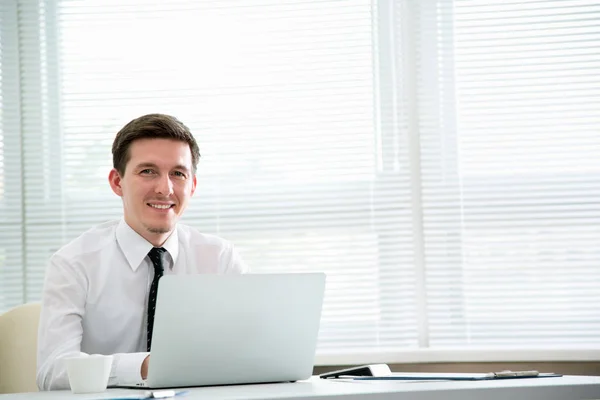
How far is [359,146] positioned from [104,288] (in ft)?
4.47

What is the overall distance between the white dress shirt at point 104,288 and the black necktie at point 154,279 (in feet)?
0.09

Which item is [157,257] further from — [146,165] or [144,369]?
[144,369]

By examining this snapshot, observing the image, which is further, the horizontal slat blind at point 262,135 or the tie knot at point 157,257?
the horizontal slat blind at point 262,135

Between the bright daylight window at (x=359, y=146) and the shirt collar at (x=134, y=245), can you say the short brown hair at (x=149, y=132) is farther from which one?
the bright daylight window at (x=359, y=146)

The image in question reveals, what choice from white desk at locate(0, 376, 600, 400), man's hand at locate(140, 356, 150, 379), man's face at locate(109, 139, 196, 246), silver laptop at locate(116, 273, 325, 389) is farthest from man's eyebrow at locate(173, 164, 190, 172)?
white desk at locate(0, 376, 600, 400)

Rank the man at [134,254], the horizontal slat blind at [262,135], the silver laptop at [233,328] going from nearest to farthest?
the silver laptop at [233,328]
the man at [134,254]
the horizontal slat blind at [262,135]

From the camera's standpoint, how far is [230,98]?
3.24 meters

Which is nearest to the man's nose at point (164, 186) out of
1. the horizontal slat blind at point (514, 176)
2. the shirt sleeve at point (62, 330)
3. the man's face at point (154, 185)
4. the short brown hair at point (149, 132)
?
the man's face at point (154, 185)

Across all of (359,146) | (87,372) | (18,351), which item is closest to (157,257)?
(18,351)

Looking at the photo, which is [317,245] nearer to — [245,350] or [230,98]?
[230,98]

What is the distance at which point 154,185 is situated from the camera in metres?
2.28

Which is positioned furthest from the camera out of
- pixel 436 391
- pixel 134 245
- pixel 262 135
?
pixel 262 135

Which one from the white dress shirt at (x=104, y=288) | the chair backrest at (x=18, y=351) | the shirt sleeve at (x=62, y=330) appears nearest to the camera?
the shirt sleeve at (x=62, y=330)

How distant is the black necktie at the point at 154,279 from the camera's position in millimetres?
2092
